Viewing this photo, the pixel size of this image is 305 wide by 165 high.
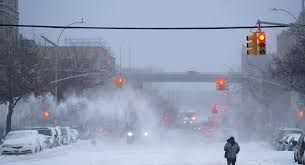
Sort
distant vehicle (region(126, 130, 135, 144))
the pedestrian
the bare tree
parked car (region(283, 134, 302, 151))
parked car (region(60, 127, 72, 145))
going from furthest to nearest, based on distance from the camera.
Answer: distant vehicle (region(126, 130, 135, 144)) < parked car (region(60, 127, 72, 145)) < the bare tree < parked car (region(283, 134, 302, 151)) < the pedestrian

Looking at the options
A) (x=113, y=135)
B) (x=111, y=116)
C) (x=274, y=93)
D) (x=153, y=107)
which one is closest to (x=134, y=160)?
(x=113, y=135)

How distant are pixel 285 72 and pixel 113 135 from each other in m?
24.3

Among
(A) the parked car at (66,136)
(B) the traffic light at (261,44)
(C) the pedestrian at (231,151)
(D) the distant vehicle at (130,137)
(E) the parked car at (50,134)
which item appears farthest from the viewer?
(D) the distant vehicle at (130,137)

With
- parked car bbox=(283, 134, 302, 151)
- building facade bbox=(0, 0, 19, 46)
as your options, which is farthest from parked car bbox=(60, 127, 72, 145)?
building facade bbox=(0, 0, 19, 46)

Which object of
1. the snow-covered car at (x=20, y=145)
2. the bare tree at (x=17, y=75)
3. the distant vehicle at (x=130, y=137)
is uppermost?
the bare tree at (x=17, y=75)

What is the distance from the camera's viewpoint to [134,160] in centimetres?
3117

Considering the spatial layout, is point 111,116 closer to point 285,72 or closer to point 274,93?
point 274,93

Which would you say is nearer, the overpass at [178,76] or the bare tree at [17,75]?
the bare tree at [17,75]

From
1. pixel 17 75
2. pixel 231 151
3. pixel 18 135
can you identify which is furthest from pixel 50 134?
pixel 231 151

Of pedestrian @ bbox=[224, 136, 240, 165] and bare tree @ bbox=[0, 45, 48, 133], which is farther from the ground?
bare tree @ bbox=[0, 45, 48, 133]

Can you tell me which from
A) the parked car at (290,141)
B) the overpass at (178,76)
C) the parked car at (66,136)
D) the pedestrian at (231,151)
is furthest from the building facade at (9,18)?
the pedestrian at (231,151)

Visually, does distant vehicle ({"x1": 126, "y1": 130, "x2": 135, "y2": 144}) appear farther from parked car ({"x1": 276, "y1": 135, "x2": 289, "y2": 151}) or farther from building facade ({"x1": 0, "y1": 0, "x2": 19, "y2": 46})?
building facade ({"x1": 0, "y1": 0, "x2": 19, "y2": 46})

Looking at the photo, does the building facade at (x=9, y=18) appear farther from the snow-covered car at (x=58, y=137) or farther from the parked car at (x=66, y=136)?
the snow-covered car at (x=58, y=137)

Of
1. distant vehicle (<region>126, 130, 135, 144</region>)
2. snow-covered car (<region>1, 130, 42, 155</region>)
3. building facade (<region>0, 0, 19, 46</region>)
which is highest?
building facade (<region>0, 0, 19, 46</region>)
